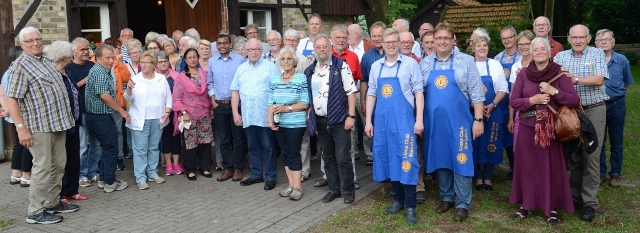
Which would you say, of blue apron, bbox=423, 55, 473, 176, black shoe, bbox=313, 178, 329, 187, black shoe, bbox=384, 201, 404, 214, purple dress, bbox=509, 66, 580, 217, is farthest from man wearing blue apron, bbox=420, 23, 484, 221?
black shoe, bbox=313, 178, 329, 187

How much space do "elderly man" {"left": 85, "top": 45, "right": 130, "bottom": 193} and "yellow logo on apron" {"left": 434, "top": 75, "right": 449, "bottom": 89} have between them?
354 centimetres

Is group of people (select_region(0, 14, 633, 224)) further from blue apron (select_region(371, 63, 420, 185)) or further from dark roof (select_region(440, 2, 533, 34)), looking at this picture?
dark roof (select_region(440, 2, 533, 34))

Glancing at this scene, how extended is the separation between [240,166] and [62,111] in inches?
91.7

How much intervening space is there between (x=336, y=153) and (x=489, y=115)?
1.75 metres

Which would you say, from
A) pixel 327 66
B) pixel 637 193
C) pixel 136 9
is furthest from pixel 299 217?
pixel 136 9

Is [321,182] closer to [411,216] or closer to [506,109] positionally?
[411,216]

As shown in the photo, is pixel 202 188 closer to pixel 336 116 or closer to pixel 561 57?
pixel 336 116

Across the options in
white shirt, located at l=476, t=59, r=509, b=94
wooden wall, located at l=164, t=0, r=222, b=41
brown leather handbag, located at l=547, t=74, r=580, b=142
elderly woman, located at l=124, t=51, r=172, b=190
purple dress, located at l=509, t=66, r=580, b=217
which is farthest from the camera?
wooden wall, located at l=164, t=0, r=222, b=41

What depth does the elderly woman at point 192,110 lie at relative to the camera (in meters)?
7.16

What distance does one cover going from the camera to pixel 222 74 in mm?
7141

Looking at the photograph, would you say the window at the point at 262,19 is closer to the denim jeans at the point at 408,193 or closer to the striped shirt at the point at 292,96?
the striped shirt at the point at 292,96

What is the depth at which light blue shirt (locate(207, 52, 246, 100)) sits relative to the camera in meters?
7.14

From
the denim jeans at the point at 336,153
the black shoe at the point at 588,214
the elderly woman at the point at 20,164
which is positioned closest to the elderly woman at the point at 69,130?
the elderly woman at the point at 20,164

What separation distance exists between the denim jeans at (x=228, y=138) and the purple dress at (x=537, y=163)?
3.25 m
